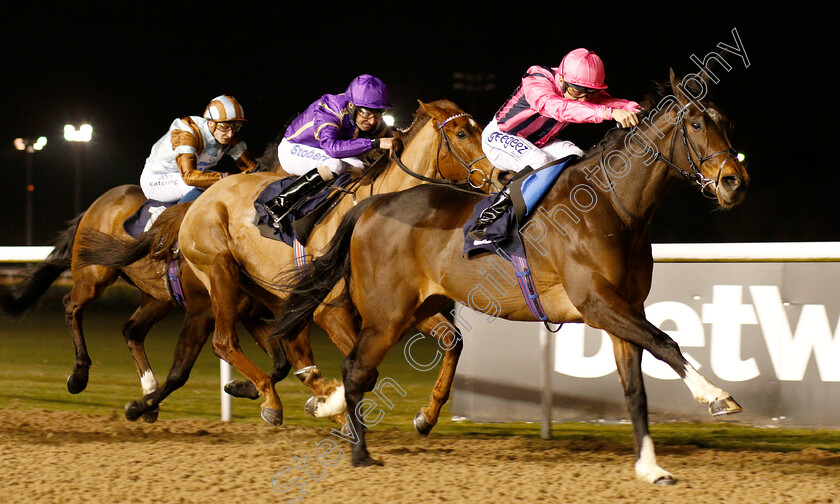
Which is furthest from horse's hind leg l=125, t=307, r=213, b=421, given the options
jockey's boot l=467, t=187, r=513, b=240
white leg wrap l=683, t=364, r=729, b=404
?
white leg wrap l=683, t=364, r=729, b=404

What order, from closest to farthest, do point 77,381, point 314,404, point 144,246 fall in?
point 314,404, point 144,246, point 77,381

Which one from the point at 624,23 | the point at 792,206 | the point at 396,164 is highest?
the point at 624,23

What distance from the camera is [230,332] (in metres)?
4.93

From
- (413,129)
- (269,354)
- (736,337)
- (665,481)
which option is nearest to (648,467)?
(665,481)

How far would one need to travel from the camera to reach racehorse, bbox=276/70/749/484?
351 cm

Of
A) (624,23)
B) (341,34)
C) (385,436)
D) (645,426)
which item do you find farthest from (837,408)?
(341,34)

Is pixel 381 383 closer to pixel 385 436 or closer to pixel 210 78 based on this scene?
pixel 385 436

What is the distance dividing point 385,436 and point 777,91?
1761 centimetres

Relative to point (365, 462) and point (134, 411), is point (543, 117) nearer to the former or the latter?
point (365, 462)

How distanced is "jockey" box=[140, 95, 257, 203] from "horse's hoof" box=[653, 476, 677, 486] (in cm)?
331

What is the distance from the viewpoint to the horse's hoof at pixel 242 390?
5094 mm

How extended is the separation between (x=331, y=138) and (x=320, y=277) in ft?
3.02

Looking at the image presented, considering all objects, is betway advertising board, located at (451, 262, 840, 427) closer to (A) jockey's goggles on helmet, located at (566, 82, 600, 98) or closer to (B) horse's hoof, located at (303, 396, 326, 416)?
(B) horse's hoof, located at (303, 396, 326, 416)

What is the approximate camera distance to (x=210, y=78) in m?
26.8
